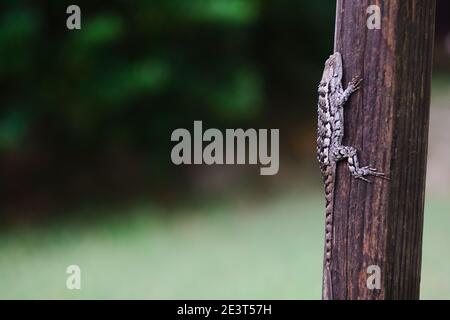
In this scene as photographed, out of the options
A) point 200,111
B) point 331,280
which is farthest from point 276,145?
point 331,280

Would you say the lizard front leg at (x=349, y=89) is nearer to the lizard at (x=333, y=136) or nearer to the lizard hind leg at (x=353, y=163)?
the lizard at (x=333, y=136)

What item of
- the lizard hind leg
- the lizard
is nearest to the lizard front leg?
the lizard

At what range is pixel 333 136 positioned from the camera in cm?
219

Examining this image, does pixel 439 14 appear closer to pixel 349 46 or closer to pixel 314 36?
pixel 314 36

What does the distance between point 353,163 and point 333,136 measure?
139mm

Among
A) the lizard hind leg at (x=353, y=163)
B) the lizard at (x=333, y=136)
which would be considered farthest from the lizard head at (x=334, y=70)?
the lizard hind leg at (x=353, y=163)

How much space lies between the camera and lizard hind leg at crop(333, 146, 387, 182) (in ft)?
6.61

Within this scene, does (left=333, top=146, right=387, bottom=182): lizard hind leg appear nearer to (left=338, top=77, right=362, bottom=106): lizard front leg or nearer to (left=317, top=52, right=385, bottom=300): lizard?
(left=317, top=52, right=385, bottom=300): lizard

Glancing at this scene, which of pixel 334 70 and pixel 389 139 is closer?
pixel 389 139

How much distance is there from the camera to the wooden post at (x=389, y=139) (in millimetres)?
1989

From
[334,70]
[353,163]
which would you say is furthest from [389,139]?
[334,70]

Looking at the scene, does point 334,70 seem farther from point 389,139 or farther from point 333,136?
point 389,139

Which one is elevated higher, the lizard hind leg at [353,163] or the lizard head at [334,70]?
the lizard head at [334,70]

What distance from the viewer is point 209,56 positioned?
784cm
